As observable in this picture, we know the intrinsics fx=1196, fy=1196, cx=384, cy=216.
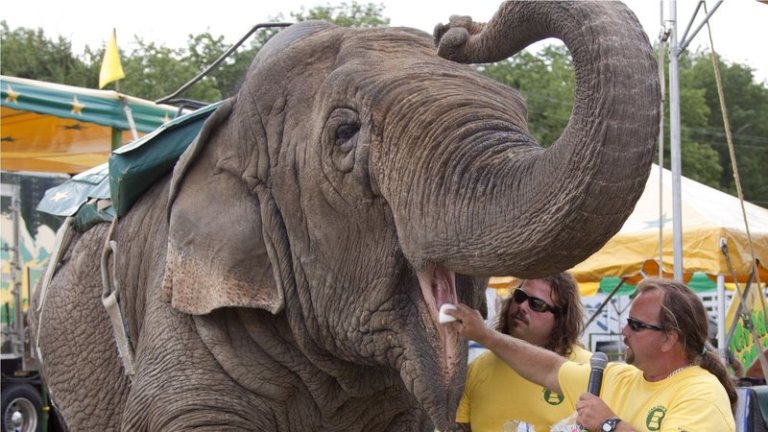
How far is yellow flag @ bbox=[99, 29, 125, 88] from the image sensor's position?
30.2 ft

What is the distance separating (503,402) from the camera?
441 cm

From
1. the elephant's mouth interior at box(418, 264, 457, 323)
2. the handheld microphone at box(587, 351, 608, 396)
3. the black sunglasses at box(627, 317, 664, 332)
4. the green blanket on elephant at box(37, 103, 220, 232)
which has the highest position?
the green blanket on elephant at box(37, 103, 220, 232)

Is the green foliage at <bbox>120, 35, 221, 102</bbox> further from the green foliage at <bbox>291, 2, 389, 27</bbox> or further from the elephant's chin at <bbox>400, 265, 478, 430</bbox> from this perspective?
the elephant's chin at <bbox>400, 265, 478, 430</bbox>

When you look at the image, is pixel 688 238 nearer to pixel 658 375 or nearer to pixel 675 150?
pixel 675 150

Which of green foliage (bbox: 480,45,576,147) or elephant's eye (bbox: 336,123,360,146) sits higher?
elephant's eye (bbox: 336,123,360,146)

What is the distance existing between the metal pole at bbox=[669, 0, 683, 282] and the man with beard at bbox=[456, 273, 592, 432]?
4.67 metres

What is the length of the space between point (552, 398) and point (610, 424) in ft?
2.79

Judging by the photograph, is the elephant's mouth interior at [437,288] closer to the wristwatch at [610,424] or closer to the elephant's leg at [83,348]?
the wristwatch at [610,424]

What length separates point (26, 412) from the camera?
12852mm

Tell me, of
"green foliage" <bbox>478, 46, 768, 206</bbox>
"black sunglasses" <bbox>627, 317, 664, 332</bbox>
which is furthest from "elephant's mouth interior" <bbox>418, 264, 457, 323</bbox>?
"green foliage" <bbox>478, 46, 768, 206</bbox>

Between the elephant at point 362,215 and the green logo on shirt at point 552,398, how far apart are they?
54 centimetres

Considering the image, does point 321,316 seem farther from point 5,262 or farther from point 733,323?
point 5,262

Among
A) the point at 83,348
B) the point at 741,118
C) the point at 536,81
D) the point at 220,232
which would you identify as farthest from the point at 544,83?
the point at 220,232

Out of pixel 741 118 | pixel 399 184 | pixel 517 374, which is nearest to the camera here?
pixel 399 184
